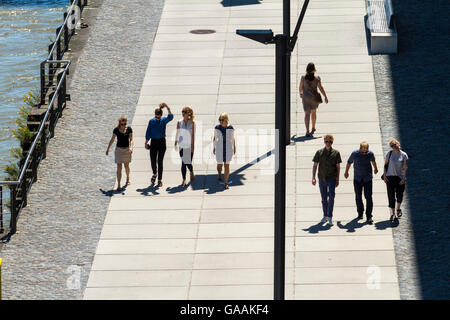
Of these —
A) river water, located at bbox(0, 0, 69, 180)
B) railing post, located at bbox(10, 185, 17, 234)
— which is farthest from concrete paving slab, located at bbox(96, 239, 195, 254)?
river water, located at bbox(0, 0, 69, 180)

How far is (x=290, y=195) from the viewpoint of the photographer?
18172 millimetres

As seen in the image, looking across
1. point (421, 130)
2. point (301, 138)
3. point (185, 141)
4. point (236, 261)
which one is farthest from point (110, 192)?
point (421, 130)

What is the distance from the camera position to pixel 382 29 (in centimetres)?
2452

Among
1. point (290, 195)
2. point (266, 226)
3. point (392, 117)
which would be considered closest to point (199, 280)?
point (266, 226)

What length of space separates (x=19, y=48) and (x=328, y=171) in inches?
694

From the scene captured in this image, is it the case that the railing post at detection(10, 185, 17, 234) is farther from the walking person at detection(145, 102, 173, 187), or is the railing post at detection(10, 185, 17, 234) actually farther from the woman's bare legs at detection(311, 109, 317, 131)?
the woman's bare legs at detection(311, 109, 317, 131)

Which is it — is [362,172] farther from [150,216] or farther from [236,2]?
[236,2]

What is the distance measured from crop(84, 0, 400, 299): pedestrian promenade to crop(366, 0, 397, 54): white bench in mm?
472

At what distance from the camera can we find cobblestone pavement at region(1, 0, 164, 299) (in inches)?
621

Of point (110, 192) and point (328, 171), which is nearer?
point (328, 171)

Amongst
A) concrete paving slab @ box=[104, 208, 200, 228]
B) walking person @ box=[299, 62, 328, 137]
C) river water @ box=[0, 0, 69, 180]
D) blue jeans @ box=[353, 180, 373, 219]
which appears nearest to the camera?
blue jeans @ box=[353, 180, 373, 219]
